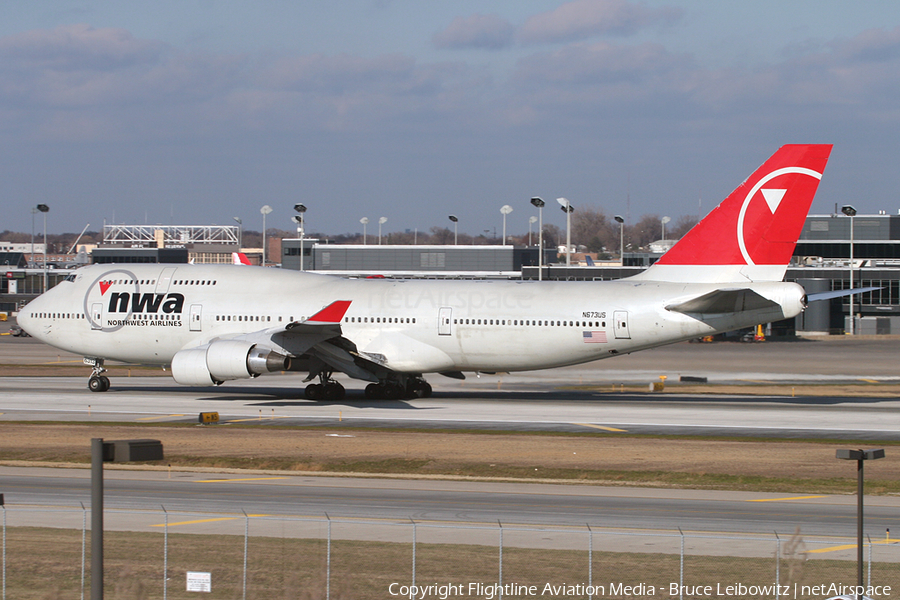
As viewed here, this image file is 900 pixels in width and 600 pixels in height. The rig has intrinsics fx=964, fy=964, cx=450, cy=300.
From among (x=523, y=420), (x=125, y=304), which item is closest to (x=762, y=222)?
(x=523, y=420)

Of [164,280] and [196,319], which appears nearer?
[196,319]

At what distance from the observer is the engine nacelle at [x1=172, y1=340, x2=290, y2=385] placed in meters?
40.8

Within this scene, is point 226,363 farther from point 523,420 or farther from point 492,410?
point 523,420

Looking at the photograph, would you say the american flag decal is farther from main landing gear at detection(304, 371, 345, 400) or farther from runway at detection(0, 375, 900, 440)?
main landing gear at detection(304, 371, 345, 400)

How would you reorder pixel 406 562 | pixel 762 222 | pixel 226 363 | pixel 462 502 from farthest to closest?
1. pixel 226 363
2. pixel 762 222
3. pixel 462 502
4. pixel 406 562

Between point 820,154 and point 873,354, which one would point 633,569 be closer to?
point 820,154

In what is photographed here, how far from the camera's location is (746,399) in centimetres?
4575

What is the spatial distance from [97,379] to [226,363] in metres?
9.67

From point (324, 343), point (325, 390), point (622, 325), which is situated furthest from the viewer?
point (325, 390)

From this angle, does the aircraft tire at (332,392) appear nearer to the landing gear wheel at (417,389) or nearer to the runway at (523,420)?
the runway at (523,420)

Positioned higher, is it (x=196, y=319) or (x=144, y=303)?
(x=144, y=303)

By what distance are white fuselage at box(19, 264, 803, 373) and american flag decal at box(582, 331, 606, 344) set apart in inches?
2.4

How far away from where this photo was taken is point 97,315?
151 feet

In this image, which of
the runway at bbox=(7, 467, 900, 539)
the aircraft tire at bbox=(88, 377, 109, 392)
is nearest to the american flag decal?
the runway at bbox=(7, 467, 900, 539)
